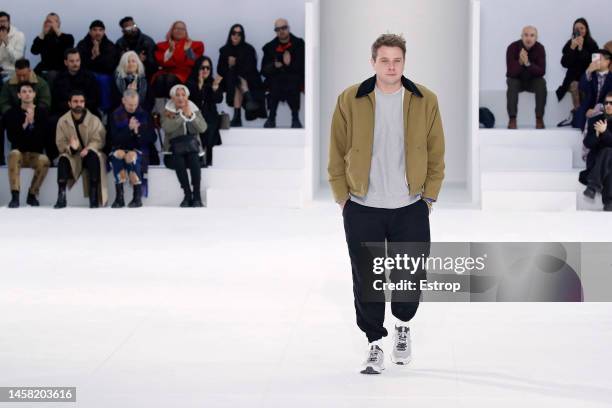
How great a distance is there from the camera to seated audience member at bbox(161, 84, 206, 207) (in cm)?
1152

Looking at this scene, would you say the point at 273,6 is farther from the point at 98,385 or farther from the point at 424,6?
the point at 98,385

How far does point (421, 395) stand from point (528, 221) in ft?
20.0

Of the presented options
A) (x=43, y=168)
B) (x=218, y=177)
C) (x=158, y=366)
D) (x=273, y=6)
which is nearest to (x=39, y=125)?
(x=43, y=168)

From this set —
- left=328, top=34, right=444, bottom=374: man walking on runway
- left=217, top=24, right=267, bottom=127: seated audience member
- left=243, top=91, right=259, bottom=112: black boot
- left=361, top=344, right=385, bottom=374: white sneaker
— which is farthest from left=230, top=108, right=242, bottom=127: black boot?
left=361, top=344, right=385, bottom=374: white sneaker

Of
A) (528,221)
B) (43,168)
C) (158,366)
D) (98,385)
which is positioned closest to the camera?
(98,385)

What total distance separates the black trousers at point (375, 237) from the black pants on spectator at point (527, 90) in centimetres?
810


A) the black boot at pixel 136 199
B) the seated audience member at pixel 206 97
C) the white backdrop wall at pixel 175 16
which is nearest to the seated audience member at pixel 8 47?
the white backdrop wall at pixel 175 16

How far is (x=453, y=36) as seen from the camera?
44.3ft

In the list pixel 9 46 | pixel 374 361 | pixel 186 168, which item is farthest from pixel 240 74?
pixel 374 361

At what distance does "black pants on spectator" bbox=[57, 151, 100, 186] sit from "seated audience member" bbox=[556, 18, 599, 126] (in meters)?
4.93

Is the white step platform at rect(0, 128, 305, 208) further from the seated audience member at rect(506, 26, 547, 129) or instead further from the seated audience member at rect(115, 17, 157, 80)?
the seated audience member at rect(506, 26, 547, 129)

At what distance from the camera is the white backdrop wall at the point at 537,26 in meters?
12.9

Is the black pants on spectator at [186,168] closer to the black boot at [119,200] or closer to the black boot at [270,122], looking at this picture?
the black boot at [119,200]

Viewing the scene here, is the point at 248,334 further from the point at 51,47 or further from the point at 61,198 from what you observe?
the point at 51,47
